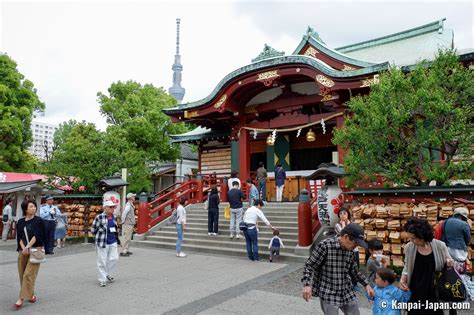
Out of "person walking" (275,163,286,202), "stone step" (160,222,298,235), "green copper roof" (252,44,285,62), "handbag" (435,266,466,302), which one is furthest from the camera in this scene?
"green copper roof" (252,44,285,62)

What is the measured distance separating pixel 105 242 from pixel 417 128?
7035mm

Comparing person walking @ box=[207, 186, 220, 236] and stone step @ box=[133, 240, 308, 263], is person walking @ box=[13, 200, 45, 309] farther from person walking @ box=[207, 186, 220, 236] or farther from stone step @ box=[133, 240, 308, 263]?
person walking @ box=[207, 186, 220, 236]

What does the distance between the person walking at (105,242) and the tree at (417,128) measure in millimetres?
5502

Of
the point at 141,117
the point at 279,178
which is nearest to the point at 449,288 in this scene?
the point at 279,178

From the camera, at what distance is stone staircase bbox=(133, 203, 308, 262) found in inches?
372

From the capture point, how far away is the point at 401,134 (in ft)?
25.4

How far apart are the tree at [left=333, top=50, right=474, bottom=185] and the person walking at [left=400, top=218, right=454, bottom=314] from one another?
4.55 m

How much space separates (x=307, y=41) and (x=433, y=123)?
10.1 meters

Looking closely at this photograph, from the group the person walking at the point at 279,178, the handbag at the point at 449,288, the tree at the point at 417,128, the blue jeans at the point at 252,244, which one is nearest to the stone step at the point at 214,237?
the blue jeans at the point at 252,244

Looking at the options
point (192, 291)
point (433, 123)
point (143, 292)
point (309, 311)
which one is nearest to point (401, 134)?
point (433, 123)

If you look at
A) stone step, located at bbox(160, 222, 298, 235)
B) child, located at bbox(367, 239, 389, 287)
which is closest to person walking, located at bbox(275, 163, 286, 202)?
stone step, located at bbox(160, 222, 298, 235)

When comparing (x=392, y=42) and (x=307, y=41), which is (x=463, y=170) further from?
(x=392, y=42)

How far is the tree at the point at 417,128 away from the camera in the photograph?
719 cm

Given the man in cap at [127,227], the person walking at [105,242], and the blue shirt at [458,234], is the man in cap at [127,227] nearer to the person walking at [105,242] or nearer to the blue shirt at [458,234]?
the person walking at [105,242]
